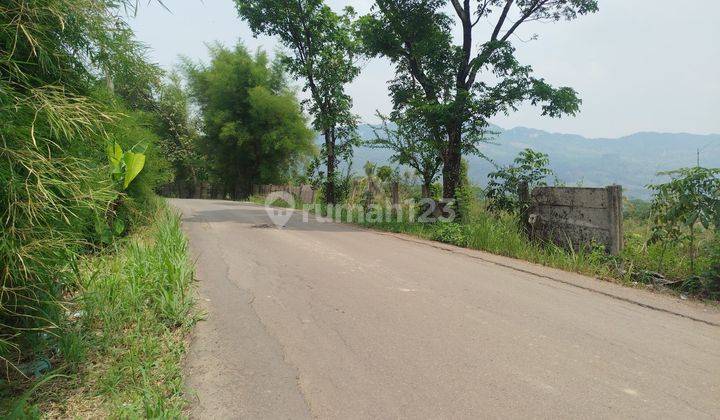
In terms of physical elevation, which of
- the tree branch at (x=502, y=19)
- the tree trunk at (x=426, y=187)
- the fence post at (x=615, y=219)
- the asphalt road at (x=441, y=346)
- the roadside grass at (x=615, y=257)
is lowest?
the asphalt road at (x=441, y=346)

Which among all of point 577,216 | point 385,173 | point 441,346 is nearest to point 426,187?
point 577,216

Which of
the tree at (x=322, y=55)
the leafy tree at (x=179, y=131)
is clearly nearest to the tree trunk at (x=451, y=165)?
the tree at (x=322, y=55)

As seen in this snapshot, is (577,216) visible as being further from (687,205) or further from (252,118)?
(252,118)

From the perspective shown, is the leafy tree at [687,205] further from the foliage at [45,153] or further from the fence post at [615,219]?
the foliage at [45,153]

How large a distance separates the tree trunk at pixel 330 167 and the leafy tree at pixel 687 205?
38.1 ft

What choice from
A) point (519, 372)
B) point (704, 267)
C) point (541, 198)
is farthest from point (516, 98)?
point (519, 372)

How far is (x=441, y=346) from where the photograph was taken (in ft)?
11.1

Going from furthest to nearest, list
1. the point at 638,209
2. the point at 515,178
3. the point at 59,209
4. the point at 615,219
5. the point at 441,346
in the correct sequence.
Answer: the point at 515,178 < the point at 638,209 < the point at 615,219 < the point at 441,346 < the point at 59,209

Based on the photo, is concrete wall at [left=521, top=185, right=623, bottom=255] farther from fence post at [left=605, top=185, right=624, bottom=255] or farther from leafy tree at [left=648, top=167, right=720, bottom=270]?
leafy tree at [left=648, top=167, right=720, bottom=270]

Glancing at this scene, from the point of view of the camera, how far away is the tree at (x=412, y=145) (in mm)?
10547

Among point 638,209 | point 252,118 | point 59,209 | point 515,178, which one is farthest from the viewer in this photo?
Answer: point 252,118

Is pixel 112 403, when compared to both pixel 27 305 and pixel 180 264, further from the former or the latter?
pixel 180 264

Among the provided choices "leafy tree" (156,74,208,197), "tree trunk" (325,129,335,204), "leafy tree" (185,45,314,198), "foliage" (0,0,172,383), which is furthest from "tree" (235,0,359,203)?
"leafy tree" (156,74,208,197)

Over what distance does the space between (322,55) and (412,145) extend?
23.5ft
